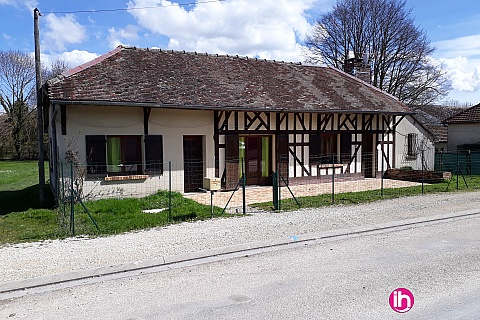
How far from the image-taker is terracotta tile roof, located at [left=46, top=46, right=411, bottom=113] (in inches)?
489

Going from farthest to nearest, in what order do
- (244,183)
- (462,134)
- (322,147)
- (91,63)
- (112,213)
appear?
1. (462,134)
2. (322,147)
3. (91,63)
4. (112,213)
5. (244,183)

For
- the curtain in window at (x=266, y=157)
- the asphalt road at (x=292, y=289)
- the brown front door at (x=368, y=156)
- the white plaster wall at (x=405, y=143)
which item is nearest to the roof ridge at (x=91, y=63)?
the curtain in window at (x=266, y=157)

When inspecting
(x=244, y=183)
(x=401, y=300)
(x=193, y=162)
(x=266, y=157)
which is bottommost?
(x=401, y=300)


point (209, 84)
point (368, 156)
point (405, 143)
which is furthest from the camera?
point (405, 143)

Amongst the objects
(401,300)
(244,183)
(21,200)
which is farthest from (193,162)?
(401,300)

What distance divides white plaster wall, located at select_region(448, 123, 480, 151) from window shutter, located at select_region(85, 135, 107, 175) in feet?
71.7

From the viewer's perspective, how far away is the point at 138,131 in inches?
502

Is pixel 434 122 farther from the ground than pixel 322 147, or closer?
farther from the ground

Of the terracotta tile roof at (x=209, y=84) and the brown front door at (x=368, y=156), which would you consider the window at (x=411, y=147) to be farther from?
the brown front door at (x=368, y=156)

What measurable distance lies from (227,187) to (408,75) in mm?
20774

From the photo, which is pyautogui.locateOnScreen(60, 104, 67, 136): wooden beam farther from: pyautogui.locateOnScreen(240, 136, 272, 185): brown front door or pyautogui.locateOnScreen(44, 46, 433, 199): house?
pyautogui.locateOnScreen(240, 136, 272, 185): brown front door

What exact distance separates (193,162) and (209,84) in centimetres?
311

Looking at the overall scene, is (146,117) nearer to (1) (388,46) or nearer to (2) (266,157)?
(2) (266,157)

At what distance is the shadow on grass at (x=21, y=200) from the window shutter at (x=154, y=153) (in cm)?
336
